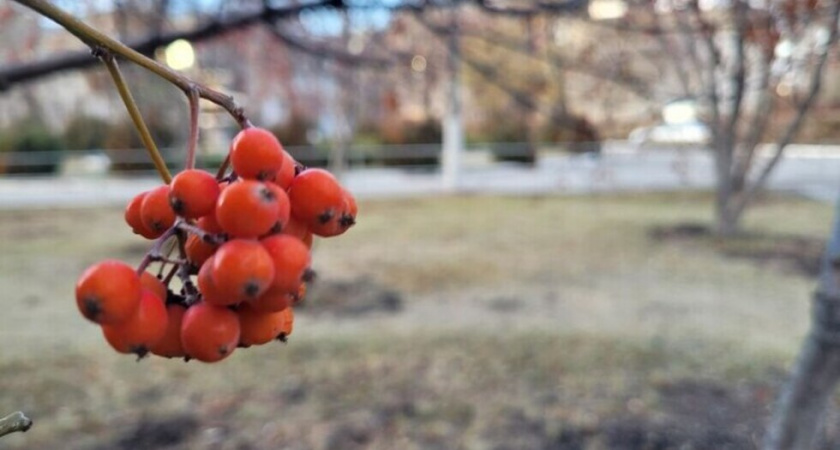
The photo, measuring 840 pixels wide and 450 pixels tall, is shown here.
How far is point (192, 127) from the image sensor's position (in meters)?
0.74

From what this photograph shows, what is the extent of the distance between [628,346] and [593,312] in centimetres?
105

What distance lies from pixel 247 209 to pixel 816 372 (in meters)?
A: 2.17

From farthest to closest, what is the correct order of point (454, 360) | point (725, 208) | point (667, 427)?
point (725, 208)
point (454, 360)
point (667, 427)

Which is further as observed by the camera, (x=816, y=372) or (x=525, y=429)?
(x=525, y=429)

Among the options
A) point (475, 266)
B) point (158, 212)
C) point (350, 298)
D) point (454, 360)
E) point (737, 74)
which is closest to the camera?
point (158, 212)

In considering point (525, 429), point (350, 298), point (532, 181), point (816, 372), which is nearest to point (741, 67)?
point (350, 298)

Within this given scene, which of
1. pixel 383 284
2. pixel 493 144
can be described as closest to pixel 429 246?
pixel 383 284

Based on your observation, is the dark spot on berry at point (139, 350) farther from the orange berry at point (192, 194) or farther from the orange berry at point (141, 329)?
the orange berry at point (192, 194)

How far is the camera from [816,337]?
2199mm

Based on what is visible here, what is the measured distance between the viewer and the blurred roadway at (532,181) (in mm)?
15562

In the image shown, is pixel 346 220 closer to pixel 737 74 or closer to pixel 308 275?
pixel 308 275

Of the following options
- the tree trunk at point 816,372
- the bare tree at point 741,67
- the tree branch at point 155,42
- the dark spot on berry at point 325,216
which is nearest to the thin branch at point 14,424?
the dark spot on berry at point 325,216

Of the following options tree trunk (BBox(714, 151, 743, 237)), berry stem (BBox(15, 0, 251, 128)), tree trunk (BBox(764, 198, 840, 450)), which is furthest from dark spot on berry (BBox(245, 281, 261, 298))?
tree trunk (BBox(714, 151, 743, 237))

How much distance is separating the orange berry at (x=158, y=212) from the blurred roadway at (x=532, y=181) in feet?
48.0
